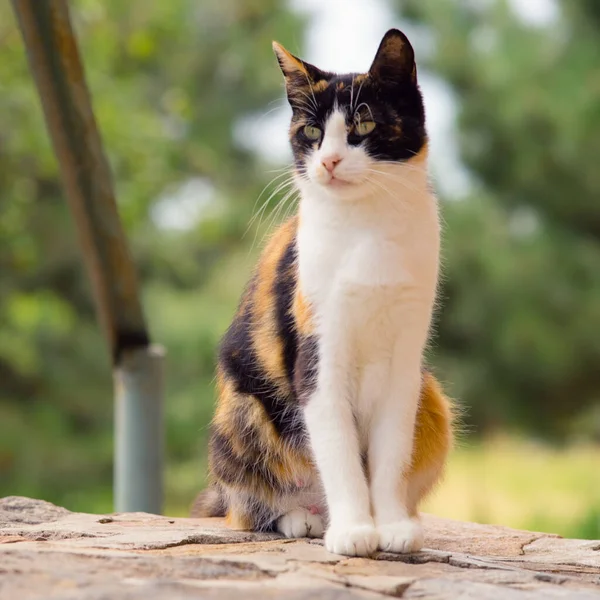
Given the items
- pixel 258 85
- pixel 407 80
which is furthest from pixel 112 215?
pixel 258 85

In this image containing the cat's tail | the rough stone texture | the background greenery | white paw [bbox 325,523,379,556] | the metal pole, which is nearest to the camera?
the rough stone texture

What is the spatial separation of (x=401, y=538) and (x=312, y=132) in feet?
2.46

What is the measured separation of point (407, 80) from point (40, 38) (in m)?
0.84

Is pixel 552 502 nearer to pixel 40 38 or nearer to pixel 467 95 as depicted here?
pixel 467 95

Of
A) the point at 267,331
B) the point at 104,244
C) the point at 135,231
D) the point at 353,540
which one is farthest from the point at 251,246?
the point at 353,540

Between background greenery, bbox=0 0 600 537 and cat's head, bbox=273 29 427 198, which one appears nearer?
cat's head, bbox=273 29 427 198

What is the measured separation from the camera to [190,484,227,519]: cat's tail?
82.6 inches

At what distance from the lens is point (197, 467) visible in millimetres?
5723

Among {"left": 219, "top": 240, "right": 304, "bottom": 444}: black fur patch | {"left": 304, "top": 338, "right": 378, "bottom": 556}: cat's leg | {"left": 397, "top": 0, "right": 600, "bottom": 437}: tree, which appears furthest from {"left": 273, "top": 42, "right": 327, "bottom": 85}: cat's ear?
{"left": 397, "top": 0, "right": 600, "bottom": 437}: tree

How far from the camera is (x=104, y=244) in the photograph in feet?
7.40

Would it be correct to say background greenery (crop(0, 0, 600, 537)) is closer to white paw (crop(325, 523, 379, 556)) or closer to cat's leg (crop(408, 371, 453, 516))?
cat's leg (crop(408, 371, 453, 516))

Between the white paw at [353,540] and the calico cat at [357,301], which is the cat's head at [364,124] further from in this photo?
the white paw at [353,540]

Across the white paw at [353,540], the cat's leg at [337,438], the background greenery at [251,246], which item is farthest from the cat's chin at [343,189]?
the background greenery at [251,246]

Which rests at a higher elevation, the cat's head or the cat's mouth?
the cat's head
